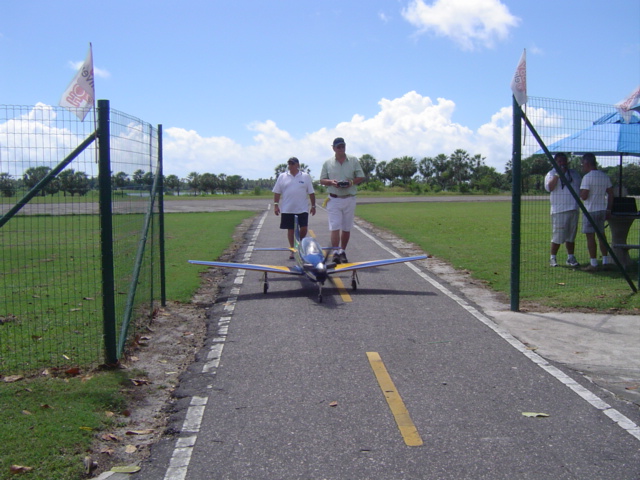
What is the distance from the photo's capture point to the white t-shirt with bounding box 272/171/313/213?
11.9 m

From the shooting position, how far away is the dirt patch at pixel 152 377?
420 cm

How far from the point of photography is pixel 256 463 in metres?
3.92

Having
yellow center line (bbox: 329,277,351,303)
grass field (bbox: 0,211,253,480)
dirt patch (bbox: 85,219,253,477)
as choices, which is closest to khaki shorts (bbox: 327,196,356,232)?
yellow center line (bbox: 329,277,351,303)

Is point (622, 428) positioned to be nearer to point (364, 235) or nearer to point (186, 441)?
point (186, 441)

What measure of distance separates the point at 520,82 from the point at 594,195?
4244 mm

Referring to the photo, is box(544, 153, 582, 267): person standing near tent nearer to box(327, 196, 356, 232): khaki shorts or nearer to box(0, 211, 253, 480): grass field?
box(327, 196, 356, 232): khaki shorts

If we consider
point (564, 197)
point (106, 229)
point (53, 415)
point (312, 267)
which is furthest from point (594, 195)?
point (53, 415)

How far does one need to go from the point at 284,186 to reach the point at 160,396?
23.6 ft

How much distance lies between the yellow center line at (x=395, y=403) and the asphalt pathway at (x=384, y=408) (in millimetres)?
10

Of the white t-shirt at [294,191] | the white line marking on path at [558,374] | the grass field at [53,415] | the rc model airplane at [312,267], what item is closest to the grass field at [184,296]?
the grass field at [53,415]

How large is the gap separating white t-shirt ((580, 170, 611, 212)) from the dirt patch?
7114 millimetres

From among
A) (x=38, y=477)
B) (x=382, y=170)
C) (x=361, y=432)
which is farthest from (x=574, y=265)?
(x=382, y=170)

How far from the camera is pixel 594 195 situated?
11273 mm

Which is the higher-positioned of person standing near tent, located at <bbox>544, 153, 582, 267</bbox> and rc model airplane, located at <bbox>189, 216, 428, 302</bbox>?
person standing near tent, located at <bbox>544, 153, 582, 267</bbox>
